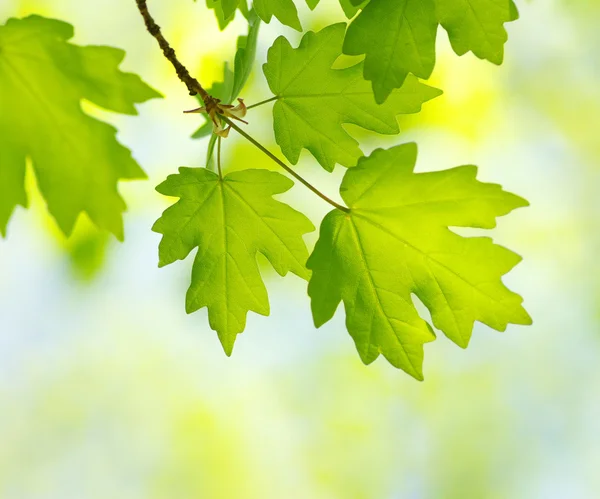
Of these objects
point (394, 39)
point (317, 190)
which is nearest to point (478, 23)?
point (394, 39)

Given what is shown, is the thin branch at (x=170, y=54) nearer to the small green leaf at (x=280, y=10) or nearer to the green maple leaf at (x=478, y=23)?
the small green leaf at (x=280, y=10)

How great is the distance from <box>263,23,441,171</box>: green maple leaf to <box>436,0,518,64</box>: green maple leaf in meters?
0.18

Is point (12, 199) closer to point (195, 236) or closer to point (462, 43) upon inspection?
point (195, 236)

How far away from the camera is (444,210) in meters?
1.62

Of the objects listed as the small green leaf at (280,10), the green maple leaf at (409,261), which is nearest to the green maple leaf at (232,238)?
the green maple leaf at (409,261)

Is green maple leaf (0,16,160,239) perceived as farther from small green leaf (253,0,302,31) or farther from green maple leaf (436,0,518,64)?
green maple leaf (436,0,518,64)

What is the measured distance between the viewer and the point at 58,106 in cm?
129

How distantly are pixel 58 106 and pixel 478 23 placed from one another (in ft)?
3.09

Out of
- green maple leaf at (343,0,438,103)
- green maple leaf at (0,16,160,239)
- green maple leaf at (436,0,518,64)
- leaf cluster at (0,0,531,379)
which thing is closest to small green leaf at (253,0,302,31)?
leaf cluster at (0,0,531,379)

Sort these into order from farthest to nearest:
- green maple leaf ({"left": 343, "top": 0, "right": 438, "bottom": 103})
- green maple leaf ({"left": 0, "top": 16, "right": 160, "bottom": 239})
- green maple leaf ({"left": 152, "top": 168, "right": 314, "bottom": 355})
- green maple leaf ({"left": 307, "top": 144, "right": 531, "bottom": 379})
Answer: green maple leaf ({"left": 152, "top": 168, "right": 314, "bottom": 355})
green maple leaf ({"left": 307, "top": 144, "right": 531, "bottom": 379})
green maple leaf ({"left": 343, "top": 0, "right": 438, "bottom": 103})
green maple leaf ({"left": 0, "top": 16, "right": 160, "bottom": 239})

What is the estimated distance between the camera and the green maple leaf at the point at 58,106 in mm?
1270

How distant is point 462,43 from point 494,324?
0.67 m

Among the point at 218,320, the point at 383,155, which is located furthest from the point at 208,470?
the point at 383,155

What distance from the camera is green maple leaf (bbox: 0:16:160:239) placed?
4.17ft
